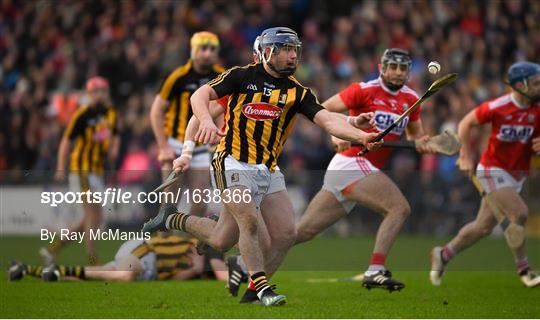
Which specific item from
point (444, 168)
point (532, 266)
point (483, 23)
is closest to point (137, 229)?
point (532, 266)

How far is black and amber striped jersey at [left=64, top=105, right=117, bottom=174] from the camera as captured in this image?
1404 centimetres

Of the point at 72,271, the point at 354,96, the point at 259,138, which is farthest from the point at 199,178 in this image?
the point at 259,138

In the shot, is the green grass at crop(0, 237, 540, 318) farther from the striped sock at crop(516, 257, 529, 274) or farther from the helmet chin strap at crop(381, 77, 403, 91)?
the helmet chin strap at crop(381, 77, 403, 91)

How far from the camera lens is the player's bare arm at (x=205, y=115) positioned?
28.4ft

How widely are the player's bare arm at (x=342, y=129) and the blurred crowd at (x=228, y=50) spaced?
33.2ft

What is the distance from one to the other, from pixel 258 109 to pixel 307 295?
202cm

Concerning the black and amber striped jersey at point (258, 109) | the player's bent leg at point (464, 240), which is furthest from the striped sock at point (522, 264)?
the black and amber striped jersey at point (258, 109)

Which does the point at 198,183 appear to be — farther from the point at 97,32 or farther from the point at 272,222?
the point at 97,32

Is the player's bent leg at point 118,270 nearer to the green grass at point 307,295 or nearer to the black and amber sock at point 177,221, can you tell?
the green grass at point 307,295

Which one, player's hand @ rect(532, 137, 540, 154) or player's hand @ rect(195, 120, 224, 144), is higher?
player's hand @ rect(195, 120, 224, 144)

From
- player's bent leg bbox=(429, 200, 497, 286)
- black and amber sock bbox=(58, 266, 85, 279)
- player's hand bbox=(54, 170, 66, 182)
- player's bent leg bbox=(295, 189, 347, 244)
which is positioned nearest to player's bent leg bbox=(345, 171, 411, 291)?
player's bent leg bbox=(295, 189, 347, 244)

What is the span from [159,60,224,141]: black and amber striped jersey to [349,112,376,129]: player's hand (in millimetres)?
2922

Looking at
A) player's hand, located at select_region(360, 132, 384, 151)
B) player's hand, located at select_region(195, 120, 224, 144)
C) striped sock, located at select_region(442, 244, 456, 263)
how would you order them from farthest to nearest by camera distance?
striped sock, located at select_region(442, 244, 456, 263)
player's hand, located at select_region(360, 132, 384, 151)
player's hand, located at select_region(195, 120, 224, 144)

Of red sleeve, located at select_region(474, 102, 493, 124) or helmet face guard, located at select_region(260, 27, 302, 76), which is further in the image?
red sleeve, located at select_region(474, 102, 493, 124)
